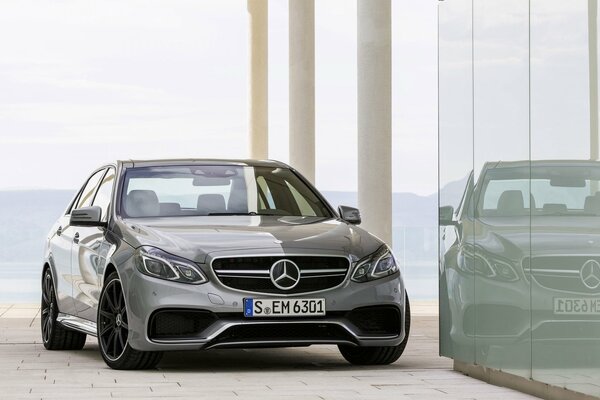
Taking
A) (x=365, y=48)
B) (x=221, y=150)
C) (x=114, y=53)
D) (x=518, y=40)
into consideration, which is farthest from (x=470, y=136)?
(x=114, y=53)

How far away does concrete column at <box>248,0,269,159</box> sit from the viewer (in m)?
22.4

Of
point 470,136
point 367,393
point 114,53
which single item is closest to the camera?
point 367,393

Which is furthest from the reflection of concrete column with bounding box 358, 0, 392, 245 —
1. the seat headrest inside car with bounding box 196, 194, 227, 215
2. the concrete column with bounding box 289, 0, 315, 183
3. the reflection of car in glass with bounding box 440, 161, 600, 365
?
the reflection of car in glass with bounding box 440, 161, 600, 365

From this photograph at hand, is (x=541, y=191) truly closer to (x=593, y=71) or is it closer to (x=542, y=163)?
(x=542, y=163)

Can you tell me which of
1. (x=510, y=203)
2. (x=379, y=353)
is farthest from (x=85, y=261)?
(x=510, y=203)

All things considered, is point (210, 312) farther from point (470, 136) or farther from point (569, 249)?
point (569, 249)

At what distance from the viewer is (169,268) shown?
349 inches

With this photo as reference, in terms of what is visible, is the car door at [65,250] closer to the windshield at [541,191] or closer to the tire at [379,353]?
the tire at [379,353]

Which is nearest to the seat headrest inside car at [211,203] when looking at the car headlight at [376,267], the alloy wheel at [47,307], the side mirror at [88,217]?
the side mirror at [88,217]

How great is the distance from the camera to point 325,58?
51.1m

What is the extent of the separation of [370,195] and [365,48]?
1836 mm

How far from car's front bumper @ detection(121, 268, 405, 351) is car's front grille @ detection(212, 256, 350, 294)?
0.06 metres

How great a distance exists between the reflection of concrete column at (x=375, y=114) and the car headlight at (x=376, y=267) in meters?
7.19

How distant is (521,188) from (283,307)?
1.91 meters
